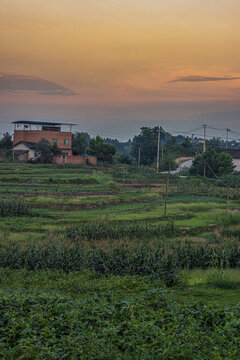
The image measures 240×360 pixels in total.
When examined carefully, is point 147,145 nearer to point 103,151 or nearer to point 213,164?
point 103,151

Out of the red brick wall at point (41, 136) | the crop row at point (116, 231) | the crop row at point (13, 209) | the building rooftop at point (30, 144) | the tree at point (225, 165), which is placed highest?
the red brick wall at point (41, 136)

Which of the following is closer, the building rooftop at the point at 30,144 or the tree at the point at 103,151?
the building rooftop at the point at 30,144

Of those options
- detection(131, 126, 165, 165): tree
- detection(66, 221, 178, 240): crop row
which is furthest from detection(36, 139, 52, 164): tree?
detection(66, 221, 178, 240): crop row

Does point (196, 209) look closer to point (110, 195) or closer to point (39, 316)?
point (110, 195)

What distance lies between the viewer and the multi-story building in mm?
61906

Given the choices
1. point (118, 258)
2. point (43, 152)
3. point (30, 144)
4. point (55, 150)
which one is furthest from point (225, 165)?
point (118, 258)

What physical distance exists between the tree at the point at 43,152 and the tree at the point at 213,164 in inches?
884

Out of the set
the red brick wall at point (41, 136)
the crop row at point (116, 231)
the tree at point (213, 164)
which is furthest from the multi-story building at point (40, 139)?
the crop row at point (116, 231)

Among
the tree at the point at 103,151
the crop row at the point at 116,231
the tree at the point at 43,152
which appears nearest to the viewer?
the crop row at the point at 116,231

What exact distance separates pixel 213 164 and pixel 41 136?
27.7m

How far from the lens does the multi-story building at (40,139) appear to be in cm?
6191

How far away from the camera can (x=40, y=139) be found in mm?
65000

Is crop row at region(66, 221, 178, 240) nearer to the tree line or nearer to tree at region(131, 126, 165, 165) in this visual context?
the tree line

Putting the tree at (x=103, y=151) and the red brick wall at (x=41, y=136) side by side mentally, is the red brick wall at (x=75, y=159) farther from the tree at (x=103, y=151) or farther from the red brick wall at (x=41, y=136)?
the tree at (x=103, y=151)
